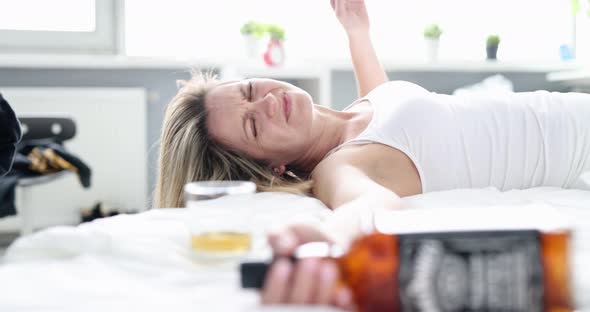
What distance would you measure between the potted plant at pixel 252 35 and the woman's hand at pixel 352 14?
162 centimetres

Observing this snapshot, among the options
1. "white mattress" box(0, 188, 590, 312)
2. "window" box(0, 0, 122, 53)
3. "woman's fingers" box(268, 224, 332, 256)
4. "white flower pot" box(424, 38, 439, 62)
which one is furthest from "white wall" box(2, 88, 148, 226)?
"woman's fingers" box(268, 224, 332, 256)

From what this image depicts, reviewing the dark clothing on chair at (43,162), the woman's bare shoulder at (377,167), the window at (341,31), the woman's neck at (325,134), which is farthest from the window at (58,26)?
the woman's bare shoulder at (377,167)

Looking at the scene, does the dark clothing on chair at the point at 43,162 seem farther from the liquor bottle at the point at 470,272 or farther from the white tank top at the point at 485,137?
the liquor bottle at the point at 470,272

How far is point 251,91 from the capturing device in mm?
1450

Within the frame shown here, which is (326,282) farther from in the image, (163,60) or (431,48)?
(431,48)

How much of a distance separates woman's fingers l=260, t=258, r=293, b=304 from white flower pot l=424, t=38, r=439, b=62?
3.42 meters

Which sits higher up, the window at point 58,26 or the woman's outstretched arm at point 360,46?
the window at point 58,26

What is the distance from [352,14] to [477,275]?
1547 millimetres

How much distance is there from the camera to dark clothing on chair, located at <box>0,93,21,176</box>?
3.99 ft

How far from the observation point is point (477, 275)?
20.4 inches

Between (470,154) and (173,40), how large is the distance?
2710 mm

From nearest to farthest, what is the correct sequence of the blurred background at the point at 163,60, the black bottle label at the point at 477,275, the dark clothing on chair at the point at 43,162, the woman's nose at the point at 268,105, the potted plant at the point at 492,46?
the black bottle label at the point at 477,275, the woman's nose at the point at 268,105, the dark clothing on chair at the point at 43,162, the blurred background at the point at 163,60, the potted plant at the point at 492,46

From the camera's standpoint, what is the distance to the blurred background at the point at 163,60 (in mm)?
3346

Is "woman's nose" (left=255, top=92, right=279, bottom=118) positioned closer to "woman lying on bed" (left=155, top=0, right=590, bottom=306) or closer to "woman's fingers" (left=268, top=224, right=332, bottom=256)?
"woman lying on bed" (left=155, top=0, right=590, bottom=306)
